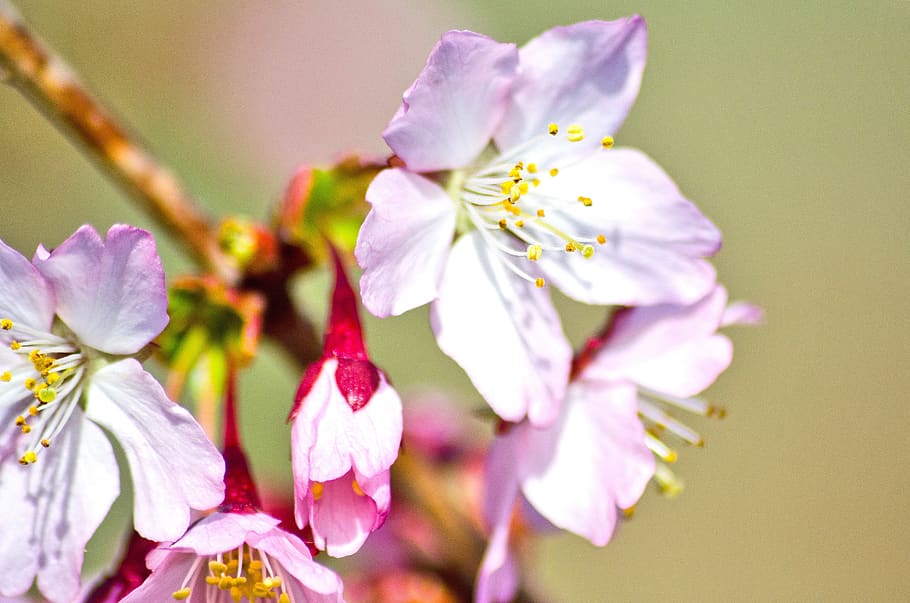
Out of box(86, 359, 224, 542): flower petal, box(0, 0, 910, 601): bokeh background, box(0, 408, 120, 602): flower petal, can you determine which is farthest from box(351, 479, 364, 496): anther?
box(0, 0, 910, 601): bokeh background

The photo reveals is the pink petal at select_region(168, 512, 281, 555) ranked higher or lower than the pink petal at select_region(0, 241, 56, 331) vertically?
lower

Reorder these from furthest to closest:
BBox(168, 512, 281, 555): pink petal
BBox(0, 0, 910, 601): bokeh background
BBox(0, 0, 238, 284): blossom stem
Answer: BBox(0, 0, 910, 601): bokeh background
BBox(0, 0, 238, 284): blossom stem
BBox(168, 512, 281, 555): pink petal

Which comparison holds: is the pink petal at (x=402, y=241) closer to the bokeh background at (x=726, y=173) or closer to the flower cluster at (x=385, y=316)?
the flower cluster at (x=385, y=316)

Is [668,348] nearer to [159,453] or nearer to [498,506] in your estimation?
[498,506]

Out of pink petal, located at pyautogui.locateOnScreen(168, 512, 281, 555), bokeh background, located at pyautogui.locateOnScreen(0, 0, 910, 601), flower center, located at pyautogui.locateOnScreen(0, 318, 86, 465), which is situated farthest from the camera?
bokeh background, located at pyautogui.locateOnScreen(0, 0, 910, 601)

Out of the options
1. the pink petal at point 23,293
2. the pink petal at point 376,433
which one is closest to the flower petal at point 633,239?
the pink petal at point 376,433

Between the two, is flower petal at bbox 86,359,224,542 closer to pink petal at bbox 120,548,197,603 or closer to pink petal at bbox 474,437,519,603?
pink petal at bbox 120,548,197,603

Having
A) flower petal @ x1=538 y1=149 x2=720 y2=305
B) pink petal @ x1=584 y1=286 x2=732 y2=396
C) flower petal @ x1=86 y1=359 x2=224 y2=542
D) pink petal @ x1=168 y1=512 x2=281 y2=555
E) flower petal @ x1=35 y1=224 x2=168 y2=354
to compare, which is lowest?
pink petal @ x1=584 y1=286 x2=732 y2=396
